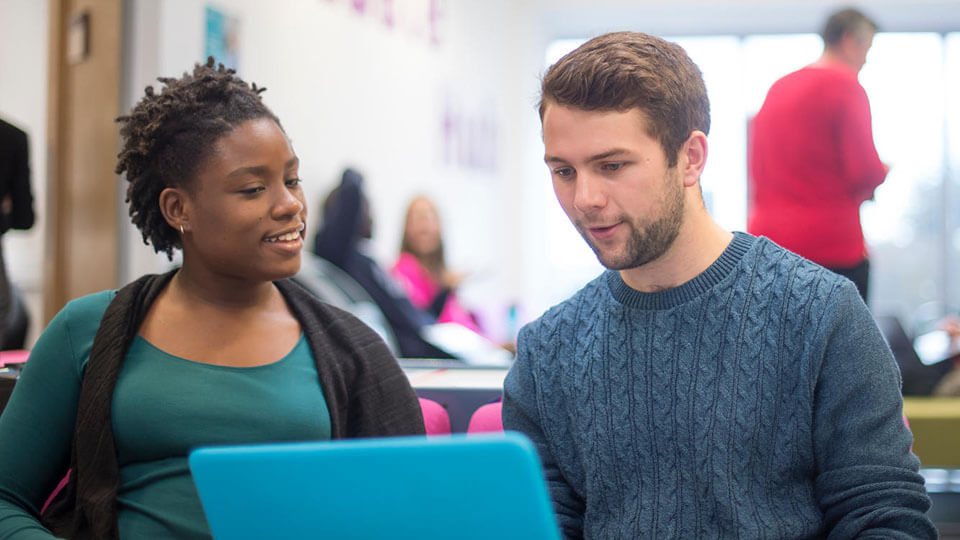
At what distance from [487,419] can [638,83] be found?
600 millimetres

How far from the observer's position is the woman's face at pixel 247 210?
4.38 feet

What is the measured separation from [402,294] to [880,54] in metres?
5.31

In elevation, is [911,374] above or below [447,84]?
below

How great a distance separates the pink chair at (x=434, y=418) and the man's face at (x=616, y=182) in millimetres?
451

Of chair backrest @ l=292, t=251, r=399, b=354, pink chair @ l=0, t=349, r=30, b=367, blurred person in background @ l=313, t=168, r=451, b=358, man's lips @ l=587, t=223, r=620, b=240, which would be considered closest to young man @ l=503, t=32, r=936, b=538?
man's lips @ l=587, t=223, r=620, b=240

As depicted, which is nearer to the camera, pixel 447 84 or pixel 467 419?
pixel 467 419

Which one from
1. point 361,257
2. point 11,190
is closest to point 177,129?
point 11,190

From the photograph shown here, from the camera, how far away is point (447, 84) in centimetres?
645

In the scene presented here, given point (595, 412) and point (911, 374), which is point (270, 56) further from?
point (595, 412)

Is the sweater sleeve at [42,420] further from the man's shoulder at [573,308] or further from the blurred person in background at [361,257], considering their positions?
the blurred person in background at [361,257]

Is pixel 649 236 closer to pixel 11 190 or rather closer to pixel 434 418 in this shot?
pixel 434 418

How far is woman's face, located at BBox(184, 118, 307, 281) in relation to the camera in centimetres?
133

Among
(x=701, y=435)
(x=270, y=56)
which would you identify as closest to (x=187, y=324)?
(x=701, y=435)

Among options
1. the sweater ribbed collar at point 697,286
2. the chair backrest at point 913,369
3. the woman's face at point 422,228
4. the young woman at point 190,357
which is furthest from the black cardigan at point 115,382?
the woman's face at point 422,228
